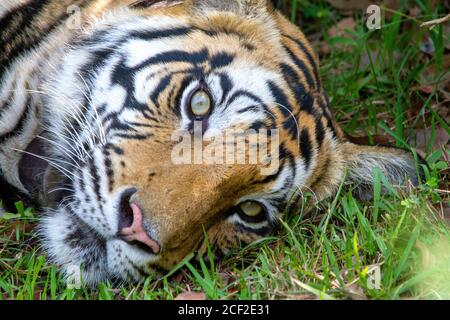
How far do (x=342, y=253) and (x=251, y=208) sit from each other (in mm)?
569

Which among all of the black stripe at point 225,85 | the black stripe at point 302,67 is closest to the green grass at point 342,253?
the black stripe at point 302,67

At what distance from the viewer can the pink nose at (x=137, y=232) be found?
12.2ft

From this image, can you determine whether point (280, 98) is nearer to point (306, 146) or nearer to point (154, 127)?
point (306, 146)

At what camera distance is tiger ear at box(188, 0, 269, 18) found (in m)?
4.61

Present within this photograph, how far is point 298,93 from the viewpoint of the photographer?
4.54 m

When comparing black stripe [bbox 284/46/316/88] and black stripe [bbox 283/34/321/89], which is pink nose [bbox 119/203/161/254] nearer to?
black stripe [bbox 284/46/316/88]

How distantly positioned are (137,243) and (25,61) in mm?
1493

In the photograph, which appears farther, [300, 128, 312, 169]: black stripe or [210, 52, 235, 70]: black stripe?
[300, 128, 312, 169]: black stripe

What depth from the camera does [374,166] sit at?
4.81 metres

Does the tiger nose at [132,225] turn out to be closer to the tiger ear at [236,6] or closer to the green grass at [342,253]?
the green grass at [342,253]

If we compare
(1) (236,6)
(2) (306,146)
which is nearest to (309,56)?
(1) (236,6)

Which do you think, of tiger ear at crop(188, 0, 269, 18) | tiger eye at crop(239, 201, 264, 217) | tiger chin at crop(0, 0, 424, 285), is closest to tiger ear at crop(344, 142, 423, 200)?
tiger chin at crop(0, 0, 424, 285)
